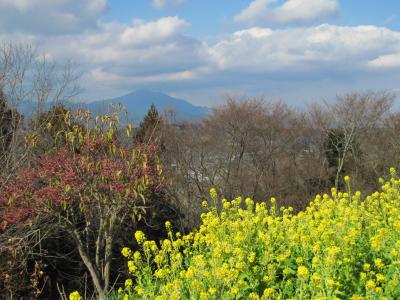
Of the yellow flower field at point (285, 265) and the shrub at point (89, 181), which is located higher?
the shrub at point (89, 181)

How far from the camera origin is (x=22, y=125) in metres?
11.1

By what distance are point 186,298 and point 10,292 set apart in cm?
569

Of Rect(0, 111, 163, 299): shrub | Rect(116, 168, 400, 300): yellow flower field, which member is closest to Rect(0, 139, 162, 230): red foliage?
Rect(0, 111, 163, 299): shrub

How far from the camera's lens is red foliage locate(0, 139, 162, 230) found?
287 inches

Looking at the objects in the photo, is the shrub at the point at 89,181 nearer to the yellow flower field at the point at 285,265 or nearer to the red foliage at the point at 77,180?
the red foliage at the point at 77,180

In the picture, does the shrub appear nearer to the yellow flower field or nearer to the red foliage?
the red foliage

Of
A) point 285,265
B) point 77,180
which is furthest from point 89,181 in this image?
point 285,265

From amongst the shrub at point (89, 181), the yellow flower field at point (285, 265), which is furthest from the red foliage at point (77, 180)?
the yellow flower field at point (285, 265)

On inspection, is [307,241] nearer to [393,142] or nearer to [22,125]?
[22,125]

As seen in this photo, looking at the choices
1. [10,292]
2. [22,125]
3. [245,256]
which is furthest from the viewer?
[22,125]

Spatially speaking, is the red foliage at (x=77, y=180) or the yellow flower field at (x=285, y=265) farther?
the red foliage at (x=77, y=180)

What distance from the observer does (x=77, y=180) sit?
24.2 feet

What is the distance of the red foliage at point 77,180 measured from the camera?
7.28m

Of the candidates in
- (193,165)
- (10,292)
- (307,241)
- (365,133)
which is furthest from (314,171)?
(307,241)
